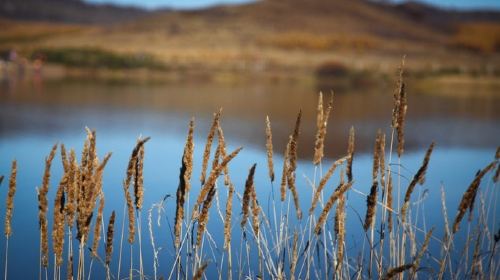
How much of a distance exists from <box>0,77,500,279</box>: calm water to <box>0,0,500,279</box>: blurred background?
0.09 feet

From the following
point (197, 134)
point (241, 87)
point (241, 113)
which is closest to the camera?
point (197, 134)

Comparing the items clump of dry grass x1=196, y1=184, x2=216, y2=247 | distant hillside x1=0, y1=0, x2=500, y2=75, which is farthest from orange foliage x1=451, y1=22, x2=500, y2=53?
clump of dry grass x1=196, y1=184, x2=216, y2=247

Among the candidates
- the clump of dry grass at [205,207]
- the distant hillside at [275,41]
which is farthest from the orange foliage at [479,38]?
the clump of dry grass at [205,207]

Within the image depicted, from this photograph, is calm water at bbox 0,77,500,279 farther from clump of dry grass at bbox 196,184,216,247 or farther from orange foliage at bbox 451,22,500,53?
orange foliage at bbox 451,22,500,53

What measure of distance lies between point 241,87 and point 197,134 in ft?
34.1

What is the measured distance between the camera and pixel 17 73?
22.5 metres

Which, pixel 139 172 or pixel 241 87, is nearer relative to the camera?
pixel 139 172

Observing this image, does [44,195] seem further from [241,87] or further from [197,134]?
[241,87]

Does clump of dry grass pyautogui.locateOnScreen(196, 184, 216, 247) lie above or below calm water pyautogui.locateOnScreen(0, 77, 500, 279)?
above

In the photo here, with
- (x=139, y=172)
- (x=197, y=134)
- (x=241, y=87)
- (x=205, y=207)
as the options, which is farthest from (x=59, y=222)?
(x=241, y=87)

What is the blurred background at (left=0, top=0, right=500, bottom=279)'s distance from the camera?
7047 millimetres

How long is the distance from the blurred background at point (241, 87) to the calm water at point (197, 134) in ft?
0.09

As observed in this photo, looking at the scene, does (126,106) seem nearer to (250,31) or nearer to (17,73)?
(17,73)

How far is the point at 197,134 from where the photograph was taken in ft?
29.1
